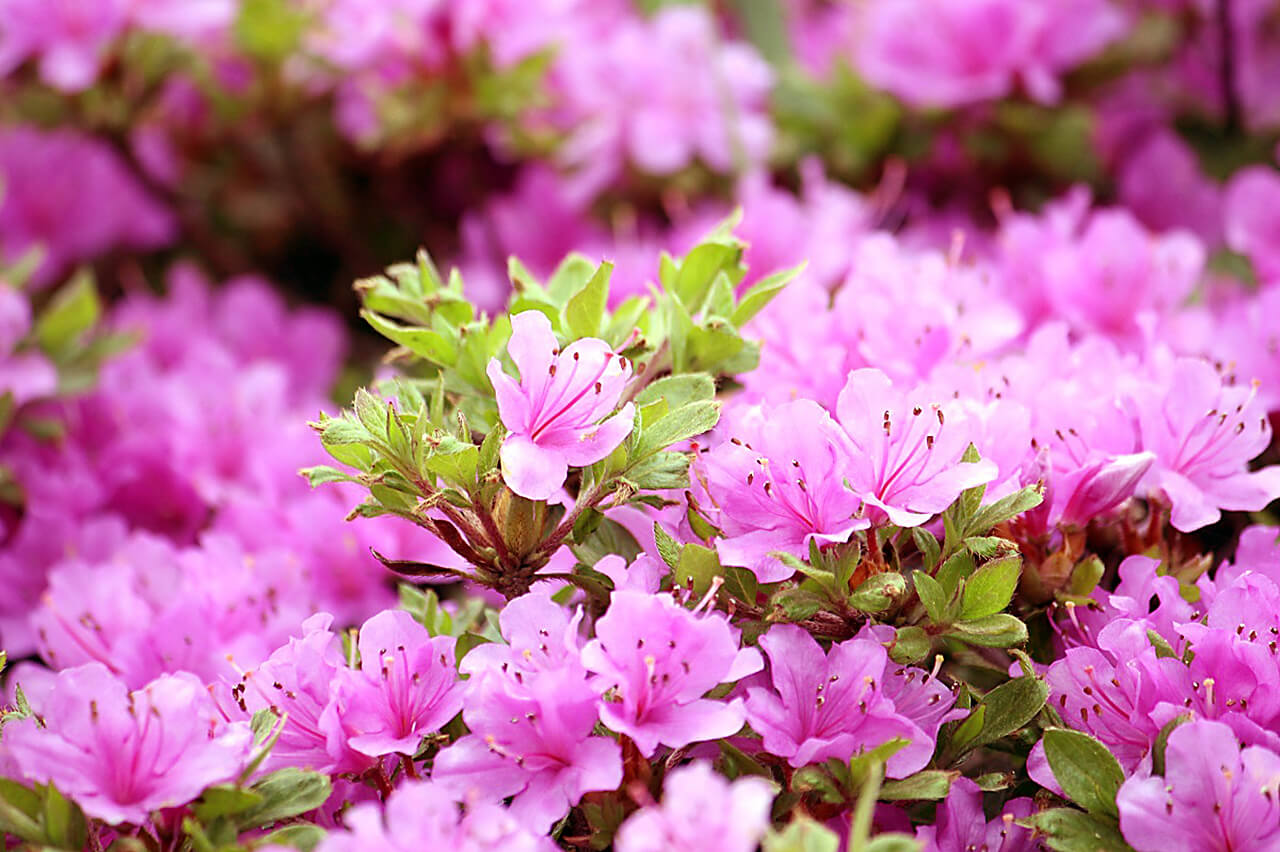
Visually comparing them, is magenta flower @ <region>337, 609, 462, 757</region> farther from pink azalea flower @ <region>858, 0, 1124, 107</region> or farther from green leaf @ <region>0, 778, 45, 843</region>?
pink azalea flower @ <region>858, 0, 1124, 107</region>

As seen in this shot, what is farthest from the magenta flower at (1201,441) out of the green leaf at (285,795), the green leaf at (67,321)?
the green leaf at (67,321)

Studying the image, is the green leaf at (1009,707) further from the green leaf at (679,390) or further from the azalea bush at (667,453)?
the green leaf at (679,390)

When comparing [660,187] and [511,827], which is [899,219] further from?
[511,827]

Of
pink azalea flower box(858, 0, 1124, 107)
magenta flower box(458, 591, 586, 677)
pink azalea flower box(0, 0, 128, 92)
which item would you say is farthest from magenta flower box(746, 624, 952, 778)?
pink azalea flower box(0, 0, 128, 92)

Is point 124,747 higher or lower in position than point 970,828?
higher

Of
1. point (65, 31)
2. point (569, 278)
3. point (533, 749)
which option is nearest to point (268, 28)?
point (65, 31)

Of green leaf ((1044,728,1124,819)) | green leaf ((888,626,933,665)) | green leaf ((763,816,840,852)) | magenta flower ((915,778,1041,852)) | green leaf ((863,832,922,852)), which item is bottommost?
magenta flower ((915,778,1041,852))

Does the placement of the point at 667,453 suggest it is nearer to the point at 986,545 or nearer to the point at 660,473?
the point at 660,473
